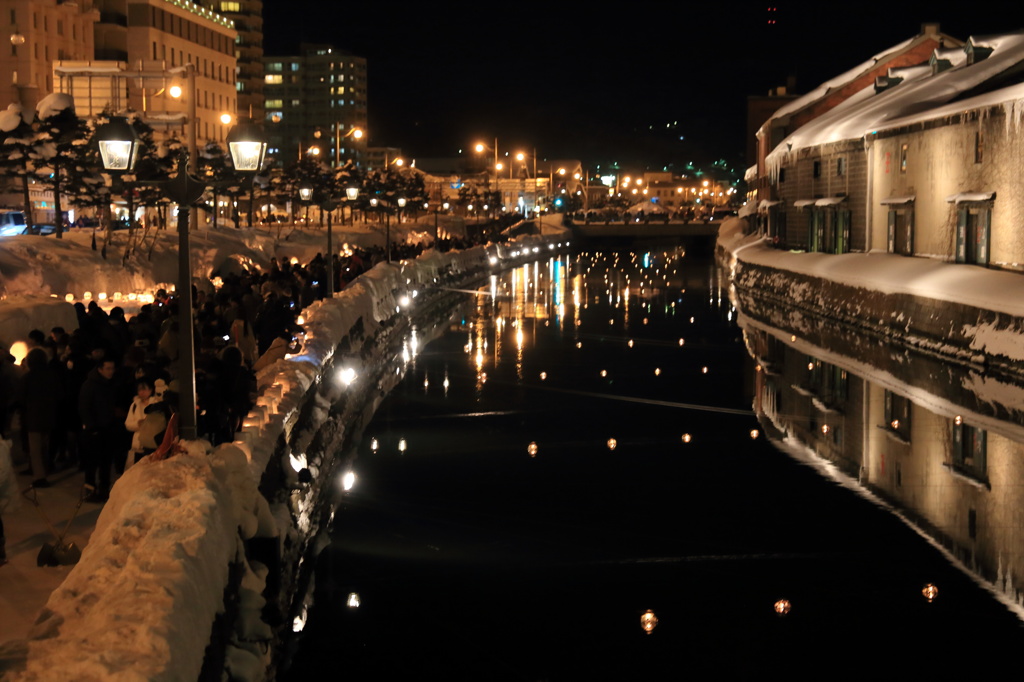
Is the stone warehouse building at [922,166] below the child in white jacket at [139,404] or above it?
above

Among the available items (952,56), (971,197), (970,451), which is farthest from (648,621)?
(952,56)

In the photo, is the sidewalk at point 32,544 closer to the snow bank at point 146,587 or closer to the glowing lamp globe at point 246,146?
the snow bank at point 146,587

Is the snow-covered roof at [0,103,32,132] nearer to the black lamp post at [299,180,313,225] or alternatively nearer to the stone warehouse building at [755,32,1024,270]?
the black lamp post at [299,180,313,225]

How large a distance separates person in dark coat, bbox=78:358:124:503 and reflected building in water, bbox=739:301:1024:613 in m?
7.64

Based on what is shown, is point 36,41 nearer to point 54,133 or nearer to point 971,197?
point 54,133

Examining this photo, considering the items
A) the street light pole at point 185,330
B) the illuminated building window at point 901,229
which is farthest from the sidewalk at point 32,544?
the illuminated building window at point 901,229

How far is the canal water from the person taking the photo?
8914 mm

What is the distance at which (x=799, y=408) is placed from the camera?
1975 centimetres

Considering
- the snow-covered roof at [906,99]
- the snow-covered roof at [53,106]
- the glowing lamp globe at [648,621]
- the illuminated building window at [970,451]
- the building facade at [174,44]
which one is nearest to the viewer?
the glowing lamp globe at [648,621]

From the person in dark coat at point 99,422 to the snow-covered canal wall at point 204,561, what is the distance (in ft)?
4.00

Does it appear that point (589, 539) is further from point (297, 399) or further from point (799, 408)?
point (799, 408)

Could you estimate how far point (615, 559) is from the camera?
36.8 ft

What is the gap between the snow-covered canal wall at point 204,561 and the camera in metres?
5.90

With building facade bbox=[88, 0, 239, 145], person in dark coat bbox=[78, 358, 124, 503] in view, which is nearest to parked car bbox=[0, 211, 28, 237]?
building facade bbox=[88, 0, 239, 145]
